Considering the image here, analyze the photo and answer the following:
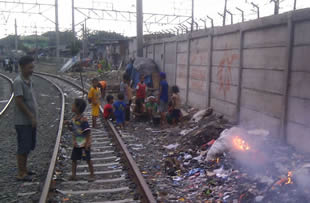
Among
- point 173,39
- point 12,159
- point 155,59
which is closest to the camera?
point 12,159

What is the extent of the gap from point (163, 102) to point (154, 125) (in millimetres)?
1062

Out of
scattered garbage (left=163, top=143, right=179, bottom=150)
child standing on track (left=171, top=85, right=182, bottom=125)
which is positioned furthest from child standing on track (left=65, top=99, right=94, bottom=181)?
child standing on track (left=171, top=85, right=182, bottom=125)

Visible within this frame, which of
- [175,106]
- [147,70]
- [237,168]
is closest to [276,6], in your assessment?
[237,168]

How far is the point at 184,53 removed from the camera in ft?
39.5

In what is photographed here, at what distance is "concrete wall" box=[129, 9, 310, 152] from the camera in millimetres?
5605

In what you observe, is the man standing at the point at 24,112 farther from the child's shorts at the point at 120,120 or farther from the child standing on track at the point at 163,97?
the child standing on track at the point at 163,97

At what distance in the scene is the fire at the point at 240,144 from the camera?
598 centimetres

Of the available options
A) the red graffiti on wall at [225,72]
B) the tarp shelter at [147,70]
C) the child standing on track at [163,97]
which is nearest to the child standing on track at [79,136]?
the red graffiti on wall at [225,72]

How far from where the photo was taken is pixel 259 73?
699cm

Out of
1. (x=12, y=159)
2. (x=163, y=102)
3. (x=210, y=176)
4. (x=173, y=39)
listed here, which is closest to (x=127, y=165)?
(x=210, y=176)

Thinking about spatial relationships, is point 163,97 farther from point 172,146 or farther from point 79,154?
point 79,154

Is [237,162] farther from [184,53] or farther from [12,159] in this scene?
[184,53]

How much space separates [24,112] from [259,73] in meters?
4.87

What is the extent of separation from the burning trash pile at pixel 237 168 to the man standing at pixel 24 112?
2522 mm
